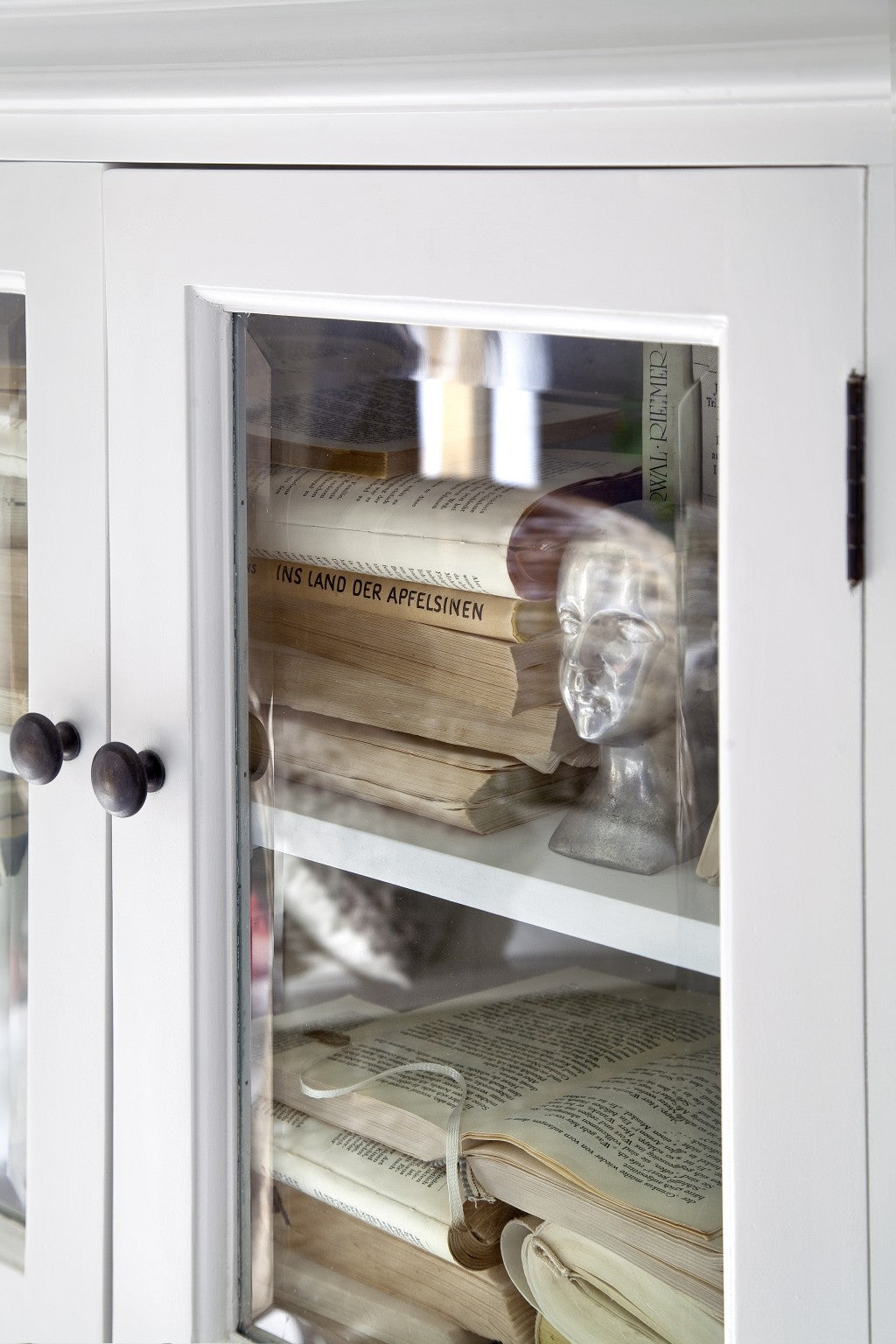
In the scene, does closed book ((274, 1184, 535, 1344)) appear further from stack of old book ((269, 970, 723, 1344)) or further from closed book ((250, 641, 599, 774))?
closed book ((250, 641, 599, 774))

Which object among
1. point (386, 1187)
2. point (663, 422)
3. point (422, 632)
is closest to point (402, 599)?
point (422, 632)

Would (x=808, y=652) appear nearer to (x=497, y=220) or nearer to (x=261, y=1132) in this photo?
(x=497, y=220)

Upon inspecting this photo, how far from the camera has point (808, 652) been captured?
0.33 meters

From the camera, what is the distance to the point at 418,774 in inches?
18.3

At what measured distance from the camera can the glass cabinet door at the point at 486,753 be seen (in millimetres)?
340

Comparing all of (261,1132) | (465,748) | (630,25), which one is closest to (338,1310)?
(261,1132)

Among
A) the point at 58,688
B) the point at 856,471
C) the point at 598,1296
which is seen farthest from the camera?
the point at 58,688

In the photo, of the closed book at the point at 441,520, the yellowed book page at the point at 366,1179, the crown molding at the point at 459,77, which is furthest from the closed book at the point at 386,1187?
the crown molding at the point at 459,77

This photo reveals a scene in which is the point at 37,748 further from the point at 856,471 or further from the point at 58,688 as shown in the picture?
the point at 856,471

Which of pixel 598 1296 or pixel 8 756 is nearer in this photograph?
pixel 598 1296

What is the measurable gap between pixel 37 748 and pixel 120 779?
0.17 ft

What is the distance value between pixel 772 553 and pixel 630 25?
0.14m

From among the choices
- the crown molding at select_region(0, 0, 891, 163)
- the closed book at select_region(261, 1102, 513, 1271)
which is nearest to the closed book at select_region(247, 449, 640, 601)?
the crown molding at select_region(0, 0, 891, 163)

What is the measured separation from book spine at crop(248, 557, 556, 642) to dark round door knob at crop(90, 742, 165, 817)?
8cm
